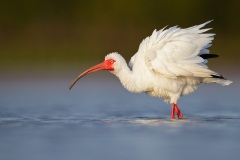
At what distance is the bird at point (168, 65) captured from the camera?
13.8 m

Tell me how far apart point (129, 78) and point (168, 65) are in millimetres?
846

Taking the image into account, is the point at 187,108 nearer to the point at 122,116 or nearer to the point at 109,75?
the point at 122,116

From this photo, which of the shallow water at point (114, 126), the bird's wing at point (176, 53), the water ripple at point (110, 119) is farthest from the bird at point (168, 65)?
the shallow water at point (114, 126)

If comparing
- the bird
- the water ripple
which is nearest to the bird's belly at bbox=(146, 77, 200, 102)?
the bird

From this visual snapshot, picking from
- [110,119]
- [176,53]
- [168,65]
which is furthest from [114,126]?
[176,53]

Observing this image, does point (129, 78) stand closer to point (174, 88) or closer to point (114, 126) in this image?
point (174, 88)

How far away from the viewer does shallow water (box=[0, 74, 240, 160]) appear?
35.0 ft

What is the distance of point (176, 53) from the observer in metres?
13.9

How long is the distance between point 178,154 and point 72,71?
16.6 meters

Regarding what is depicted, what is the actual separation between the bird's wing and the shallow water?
0.89m

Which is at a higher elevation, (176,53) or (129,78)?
(176,53)

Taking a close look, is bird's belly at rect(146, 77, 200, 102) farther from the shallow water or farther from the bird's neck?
the shallow water

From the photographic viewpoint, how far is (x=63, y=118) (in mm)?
14703

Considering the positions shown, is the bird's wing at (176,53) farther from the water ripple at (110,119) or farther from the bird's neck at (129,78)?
the water ripple at (110,119)
